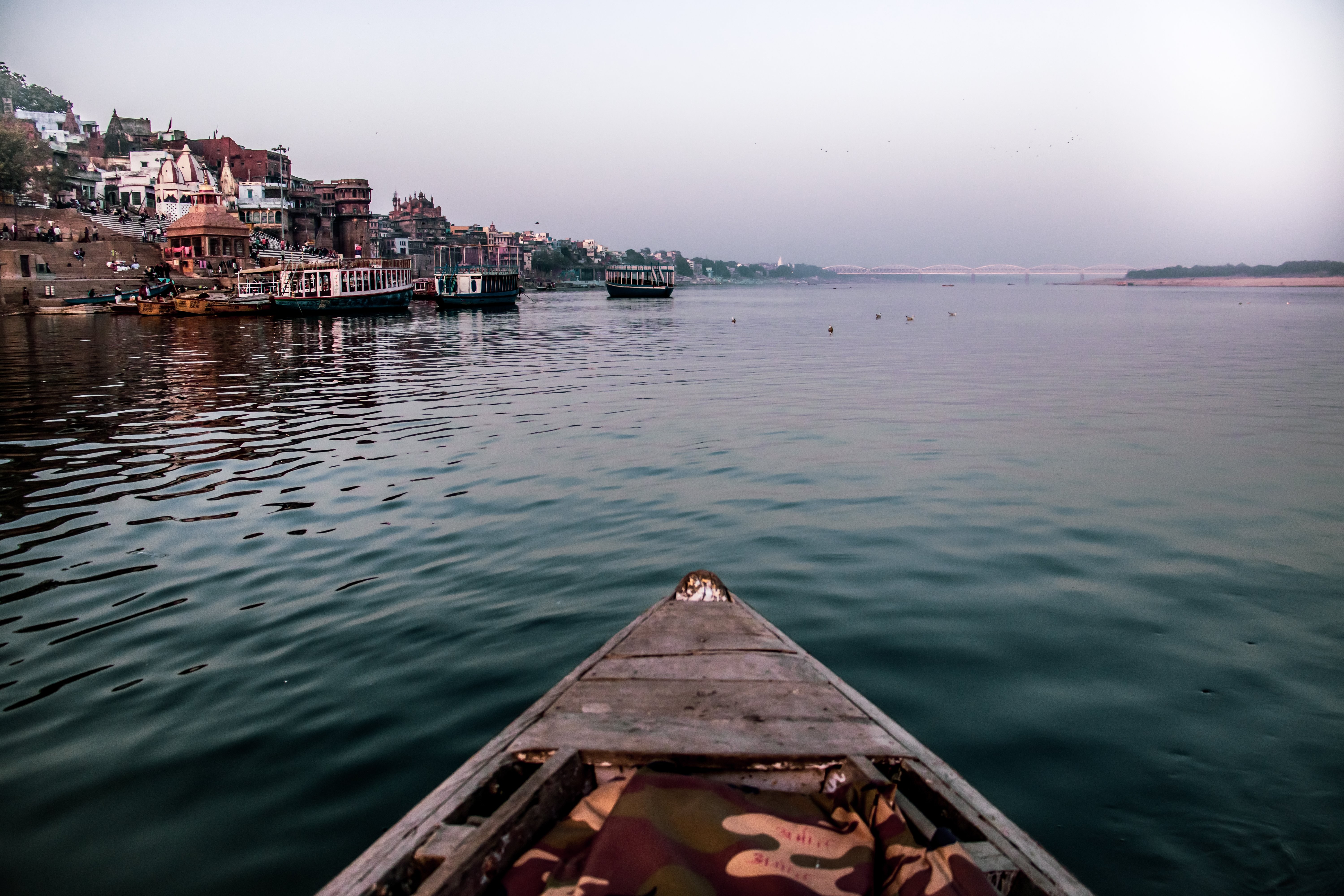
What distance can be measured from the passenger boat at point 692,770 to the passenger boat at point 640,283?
347ft

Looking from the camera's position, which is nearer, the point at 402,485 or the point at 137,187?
the point at 402,485

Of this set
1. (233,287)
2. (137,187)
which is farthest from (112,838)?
(137,187)

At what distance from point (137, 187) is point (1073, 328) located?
10919cm

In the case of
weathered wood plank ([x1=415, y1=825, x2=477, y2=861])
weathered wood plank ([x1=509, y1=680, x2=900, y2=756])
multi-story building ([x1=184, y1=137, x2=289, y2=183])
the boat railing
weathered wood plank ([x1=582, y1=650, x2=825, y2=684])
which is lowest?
weathered wood plank ([x1=582, y1=650, x2=825, y2=684])

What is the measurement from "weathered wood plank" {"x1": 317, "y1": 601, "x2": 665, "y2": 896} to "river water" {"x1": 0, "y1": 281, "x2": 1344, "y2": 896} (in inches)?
45.7

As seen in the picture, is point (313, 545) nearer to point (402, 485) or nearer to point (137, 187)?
point (402, 485)

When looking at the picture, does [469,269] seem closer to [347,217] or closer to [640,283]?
[347,217]

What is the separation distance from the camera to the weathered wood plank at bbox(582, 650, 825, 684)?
4.05 metres

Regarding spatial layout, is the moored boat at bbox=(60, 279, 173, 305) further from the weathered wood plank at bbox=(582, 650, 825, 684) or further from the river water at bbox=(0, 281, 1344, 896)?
the weathered wood plank at bbox=(582, 650, 825, 684)

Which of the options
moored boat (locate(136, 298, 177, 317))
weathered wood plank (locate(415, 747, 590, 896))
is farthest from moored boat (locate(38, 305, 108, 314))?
weathered wood plank (locate(415, 747, 590, 896))

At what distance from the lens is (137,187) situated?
101m

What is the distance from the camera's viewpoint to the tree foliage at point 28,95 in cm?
15512

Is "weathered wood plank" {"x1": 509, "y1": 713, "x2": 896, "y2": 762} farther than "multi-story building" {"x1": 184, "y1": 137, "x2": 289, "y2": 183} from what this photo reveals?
No

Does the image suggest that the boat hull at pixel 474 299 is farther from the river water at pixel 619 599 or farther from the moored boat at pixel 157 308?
the river water at pixel 619 599
